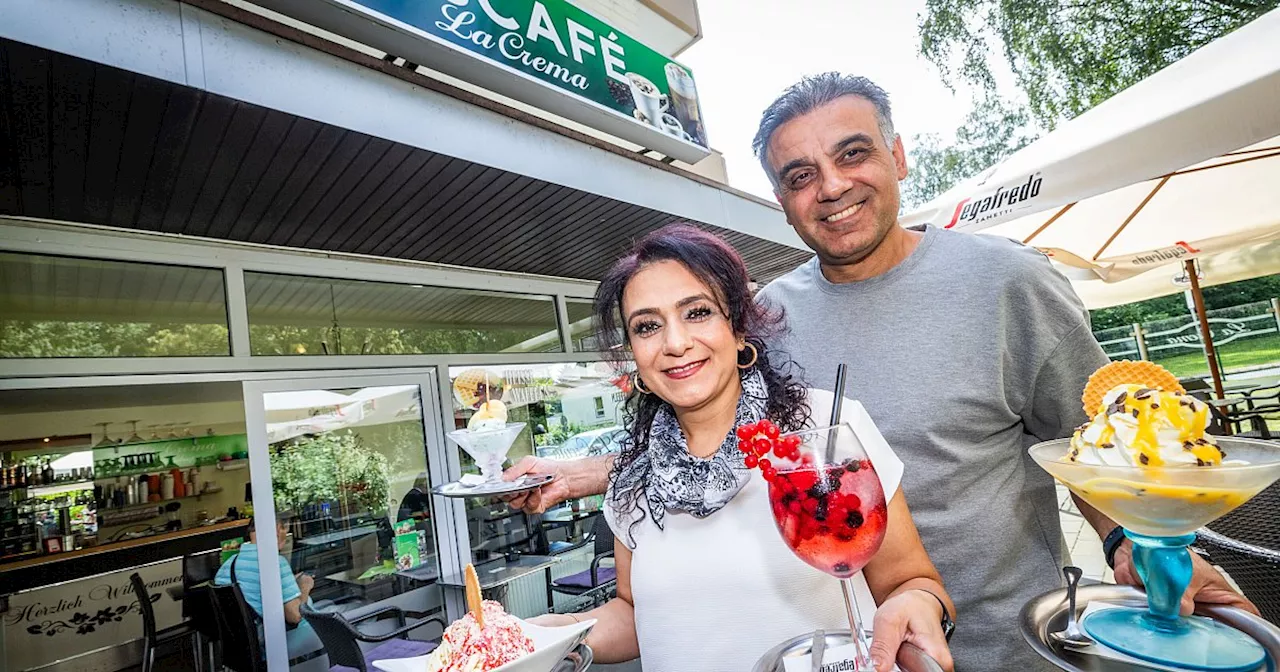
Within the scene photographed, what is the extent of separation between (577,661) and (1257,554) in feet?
4.40

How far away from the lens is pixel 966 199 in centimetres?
362

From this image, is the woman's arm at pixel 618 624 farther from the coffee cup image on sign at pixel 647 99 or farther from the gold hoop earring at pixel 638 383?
the coffee cup image on sign at pixel 647 99

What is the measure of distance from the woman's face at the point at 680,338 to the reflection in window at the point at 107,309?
3.87 metres

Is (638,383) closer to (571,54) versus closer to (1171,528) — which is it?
(1171,528)

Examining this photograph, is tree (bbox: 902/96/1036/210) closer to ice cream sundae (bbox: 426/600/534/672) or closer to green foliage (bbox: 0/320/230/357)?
green foliage (bbox: 0/320/230/357)

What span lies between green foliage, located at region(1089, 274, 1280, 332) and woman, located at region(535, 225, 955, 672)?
1937 centimetres

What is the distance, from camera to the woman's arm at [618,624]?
4.41 ft

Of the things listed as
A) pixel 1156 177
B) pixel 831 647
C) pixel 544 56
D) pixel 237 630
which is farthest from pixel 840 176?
pixel 237 630

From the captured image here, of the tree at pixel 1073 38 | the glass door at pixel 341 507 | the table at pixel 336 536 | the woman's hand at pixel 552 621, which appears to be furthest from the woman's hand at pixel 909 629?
the tree at pixel 1073 38

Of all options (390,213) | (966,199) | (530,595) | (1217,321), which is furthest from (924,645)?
(1217,321)

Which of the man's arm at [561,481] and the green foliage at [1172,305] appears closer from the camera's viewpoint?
the man's arm at [561,481]

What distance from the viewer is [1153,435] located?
894 mm

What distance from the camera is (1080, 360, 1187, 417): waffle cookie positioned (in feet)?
3.62

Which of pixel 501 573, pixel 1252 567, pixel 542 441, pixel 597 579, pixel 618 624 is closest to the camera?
pixel 1252 567
